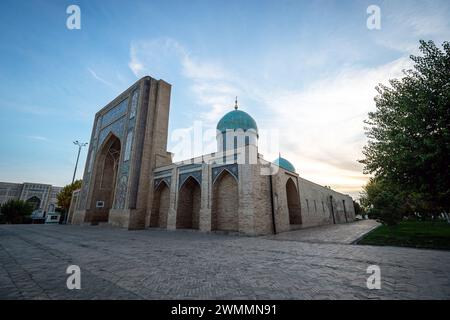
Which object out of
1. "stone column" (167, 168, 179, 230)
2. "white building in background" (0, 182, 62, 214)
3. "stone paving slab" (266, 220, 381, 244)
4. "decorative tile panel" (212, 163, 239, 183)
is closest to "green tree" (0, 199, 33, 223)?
"white building in background" (0, 182, 62, 214)

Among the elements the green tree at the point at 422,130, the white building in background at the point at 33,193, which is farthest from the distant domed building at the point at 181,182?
the white building in background at the point at 33,193

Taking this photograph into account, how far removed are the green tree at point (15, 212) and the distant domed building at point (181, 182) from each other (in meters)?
12.4

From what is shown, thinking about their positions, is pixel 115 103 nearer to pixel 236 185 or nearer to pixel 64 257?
pixel 236 185

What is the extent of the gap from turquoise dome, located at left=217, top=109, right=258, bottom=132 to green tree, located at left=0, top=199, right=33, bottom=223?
28586 millimetres

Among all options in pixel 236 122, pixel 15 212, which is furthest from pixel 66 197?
pixel 236 122

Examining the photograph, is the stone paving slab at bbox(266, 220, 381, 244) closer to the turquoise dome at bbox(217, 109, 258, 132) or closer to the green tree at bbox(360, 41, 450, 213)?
the green tree at bbox(360, 41, 450, 213)

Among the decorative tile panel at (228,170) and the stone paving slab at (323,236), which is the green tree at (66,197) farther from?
the stone paving slab at (323,236)

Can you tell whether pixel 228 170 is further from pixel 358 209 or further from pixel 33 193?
pixel 33 193

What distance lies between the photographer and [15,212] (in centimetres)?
2602

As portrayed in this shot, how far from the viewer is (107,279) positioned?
10.7 ft

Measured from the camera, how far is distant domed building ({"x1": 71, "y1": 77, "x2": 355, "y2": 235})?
12.0 m

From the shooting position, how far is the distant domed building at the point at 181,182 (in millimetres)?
11961
